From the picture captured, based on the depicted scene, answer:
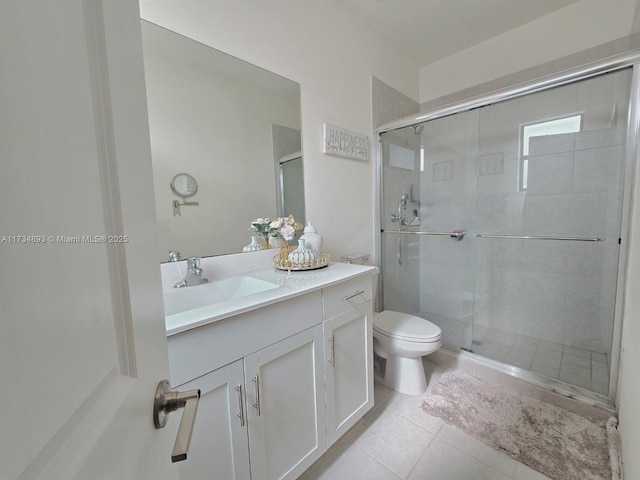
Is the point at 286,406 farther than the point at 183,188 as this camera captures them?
No

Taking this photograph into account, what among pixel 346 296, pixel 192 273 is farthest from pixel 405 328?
pixel 192 273

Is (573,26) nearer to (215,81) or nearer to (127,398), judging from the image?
(215,81)

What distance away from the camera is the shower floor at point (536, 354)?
5.35 ft

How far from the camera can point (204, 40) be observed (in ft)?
3.90

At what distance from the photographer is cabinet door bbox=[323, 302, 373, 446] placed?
1.20m

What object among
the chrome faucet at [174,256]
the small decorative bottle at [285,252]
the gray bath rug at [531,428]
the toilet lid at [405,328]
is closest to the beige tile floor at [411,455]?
the gray bath rug at [531,428]

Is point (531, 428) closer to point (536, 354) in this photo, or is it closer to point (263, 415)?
point (536, 354)

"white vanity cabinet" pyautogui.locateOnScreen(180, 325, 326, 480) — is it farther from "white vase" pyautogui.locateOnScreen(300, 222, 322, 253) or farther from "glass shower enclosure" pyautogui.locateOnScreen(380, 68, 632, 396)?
"glass shower enclosure" pyautogui.locateOnScreen(380, 68, 632, 396)

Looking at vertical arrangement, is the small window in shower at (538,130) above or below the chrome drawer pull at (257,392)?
above

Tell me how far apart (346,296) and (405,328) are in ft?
2.30

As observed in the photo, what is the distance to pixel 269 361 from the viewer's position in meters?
0.95

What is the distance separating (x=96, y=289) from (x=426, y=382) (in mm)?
2010

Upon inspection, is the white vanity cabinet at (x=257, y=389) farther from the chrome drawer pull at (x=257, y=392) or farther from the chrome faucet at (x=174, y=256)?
the chrome faucet at (x=174, y=256)

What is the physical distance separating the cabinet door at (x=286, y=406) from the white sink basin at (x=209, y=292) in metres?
0.27
